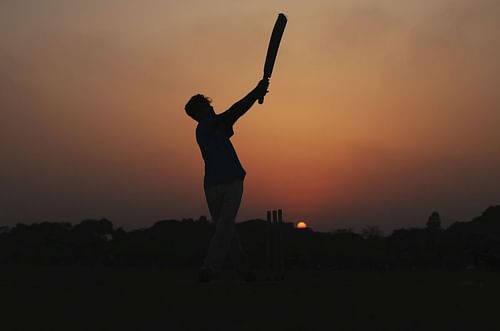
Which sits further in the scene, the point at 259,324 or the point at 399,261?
the point at 399,261

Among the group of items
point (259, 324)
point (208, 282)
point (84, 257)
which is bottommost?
point (259, 324)

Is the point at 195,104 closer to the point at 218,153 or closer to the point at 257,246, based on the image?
the point at 218,153

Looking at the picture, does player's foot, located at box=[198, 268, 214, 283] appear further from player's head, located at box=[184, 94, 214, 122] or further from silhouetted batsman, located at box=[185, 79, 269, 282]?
player's head, located at box=[184, 94, 214, 122]

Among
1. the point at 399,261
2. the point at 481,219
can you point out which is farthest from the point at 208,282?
the point at 481,219

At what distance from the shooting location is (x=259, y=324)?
617 centimetres

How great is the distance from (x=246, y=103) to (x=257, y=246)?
30.7ft

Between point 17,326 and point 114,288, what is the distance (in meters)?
4.07

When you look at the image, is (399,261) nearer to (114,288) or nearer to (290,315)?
(114,288)

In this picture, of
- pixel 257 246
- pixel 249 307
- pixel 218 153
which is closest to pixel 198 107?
pixel 218 153

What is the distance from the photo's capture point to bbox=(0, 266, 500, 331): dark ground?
245 inches

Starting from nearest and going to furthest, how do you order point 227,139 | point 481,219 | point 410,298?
point 410,298 < point 227,139 < point 481,219

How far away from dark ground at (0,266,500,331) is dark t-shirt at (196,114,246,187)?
1.73 meters

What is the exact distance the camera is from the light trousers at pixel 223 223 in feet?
36.2

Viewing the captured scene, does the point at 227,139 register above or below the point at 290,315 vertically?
above
